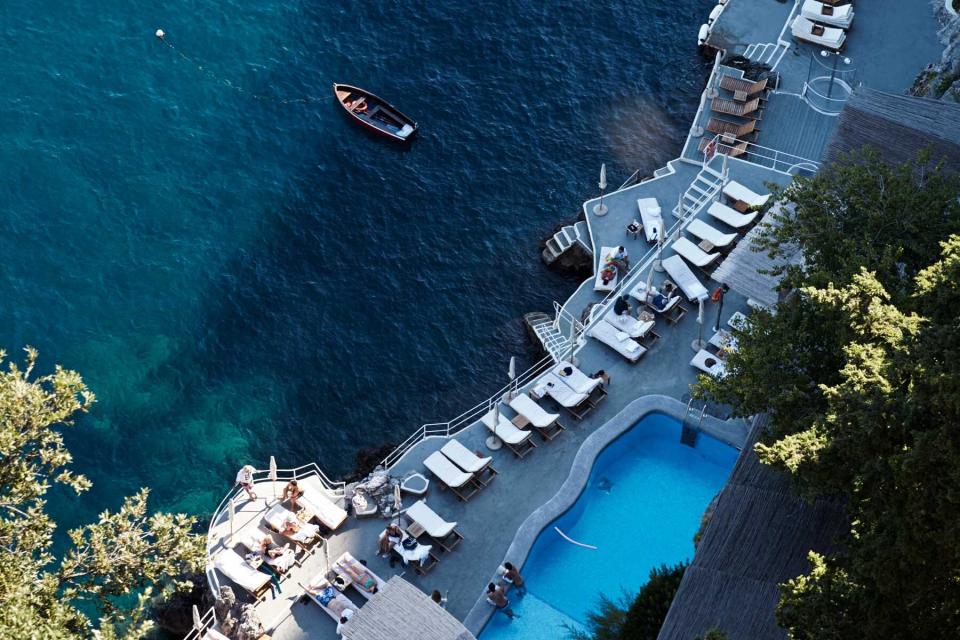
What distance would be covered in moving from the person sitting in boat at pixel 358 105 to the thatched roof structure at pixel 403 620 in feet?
108

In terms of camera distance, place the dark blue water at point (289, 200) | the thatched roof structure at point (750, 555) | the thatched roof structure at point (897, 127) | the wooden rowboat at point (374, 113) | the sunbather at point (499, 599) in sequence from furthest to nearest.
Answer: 1. the wooden rowboat at point (374, 113)
2. the dark blue water at point (289, 200)
3. the thatched roof structure at point (897, 127)
4. the sunbather at point (499, 599)
5. the thatched roof structure at point (750, 555)

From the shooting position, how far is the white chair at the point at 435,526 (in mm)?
49750

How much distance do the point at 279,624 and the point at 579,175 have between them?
30.9m

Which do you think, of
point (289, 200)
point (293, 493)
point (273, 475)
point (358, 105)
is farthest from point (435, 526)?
point (358, 105)

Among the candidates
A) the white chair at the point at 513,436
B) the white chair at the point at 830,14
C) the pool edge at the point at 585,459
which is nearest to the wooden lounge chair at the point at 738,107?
the white chair at the point at 830,14

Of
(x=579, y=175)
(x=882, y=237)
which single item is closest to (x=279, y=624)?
(x=882, y=237)

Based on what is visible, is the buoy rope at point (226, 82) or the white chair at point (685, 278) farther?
the buoy rope at point (226, 82)

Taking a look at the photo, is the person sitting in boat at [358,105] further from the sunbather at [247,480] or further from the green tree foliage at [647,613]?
the green tree foliage at [647,613]

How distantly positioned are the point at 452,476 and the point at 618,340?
1024 centimetres

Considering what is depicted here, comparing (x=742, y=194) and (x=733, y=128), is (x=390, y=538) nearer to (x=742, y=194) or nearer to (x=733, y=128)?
(x=742, y=194)

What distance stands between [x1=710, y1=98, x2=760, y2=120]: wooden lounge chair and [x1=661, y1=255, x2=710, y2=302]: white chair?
11343mm

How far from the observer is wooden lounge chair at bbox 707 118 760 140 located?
66.1m

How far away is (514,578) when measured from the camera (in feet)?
159

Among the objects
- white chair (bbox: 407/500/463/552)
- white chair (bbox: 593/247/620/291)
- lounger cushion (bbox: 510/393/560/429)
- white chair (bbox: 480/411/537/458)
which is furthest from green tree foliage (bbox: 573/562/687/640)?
white chair (bbox: 593/247/620/291)
